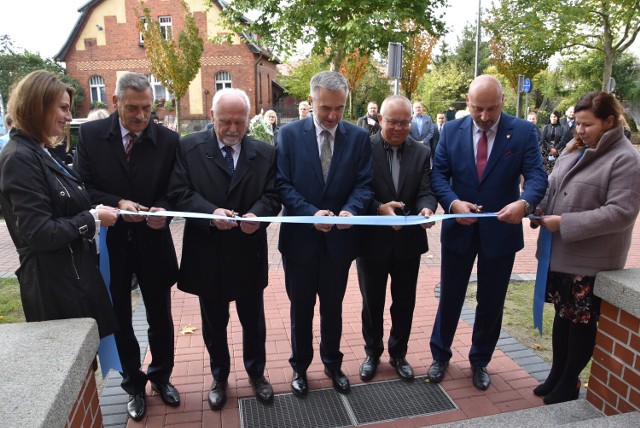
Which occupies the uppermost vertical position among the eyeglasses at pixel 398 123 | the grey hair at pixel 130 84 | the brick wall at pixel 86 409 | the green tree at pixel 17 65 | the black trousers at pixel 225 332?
the green tree at pixel 17 65

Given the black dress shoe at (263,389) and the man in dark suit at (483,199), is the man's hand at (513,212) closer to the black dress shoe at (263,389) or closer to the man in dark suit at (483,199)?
the man in dark suit at (483,199)

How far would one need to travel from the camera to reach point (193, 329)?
4699 mm

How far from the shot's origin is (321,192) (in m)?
3.33

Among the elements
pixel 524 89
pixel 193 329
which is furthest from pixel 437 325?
pixel 524 89

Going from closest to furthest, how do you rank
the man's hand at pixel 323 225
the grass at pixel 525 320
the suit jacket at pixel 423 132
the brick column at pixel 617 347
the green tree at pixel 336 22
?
the brick column at pixel 617 347, the man's hand at pixel 323 225, the grass at pixel 525 320, the suit jacket at pixel 423 132, the green tree at pixel 336 22

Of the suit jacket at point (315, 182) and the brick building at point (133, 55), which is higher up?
the brick building at point (133, 55)

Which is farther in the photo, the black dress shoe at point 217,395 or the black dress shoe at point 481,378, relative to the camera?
the black dress shoe at point 481,378

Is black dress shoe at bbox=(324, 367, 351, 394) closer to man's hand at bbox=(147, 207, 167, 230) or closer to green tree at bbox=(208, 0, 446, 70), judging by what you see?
man's hand at bbox=(147, 207, 167, 230)

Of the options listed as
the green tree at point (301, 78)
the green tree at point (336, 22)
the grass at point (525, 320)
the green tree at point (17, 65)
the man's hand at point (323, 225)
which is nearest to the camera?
the man's hand at point (323, 225)

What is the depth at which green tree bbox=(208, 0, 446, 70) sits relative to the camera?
14648 mm

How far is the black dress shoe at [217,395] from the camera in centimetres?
334

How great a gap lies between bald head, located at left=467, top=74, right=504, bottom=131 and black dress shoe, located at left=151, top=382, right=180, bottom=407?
9.70 feet

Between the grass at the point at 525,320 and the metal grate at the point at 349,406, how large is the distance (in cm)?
126

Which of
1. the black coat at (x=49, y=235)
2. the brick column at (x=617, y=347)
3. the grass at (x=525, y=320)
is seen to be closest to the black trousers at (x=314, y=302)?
the black coat at (x=49, y=235)
